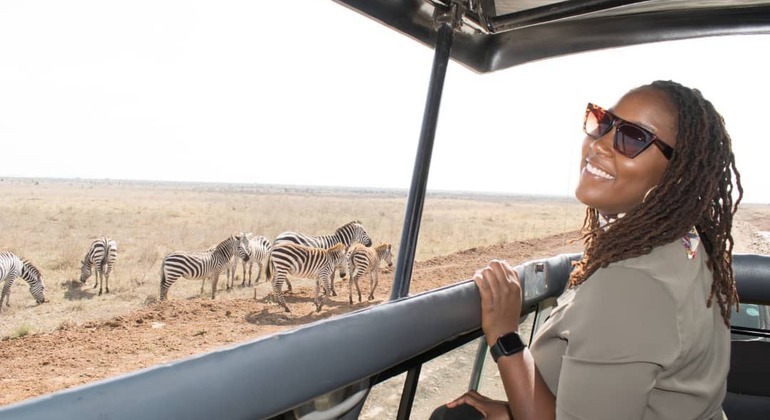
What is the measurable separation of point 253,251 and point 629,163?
8.49 m

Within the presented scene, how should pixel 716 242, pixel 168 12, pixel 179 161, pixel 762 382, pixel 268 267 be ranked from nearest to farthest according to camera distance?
pixel 716 242, pixel 762 382, pixel 168 12, pixel 179 161, pixel 268 267

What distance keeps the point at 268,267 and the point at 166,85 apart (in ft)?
18.3

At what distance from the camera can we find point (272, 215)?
33.9 feet

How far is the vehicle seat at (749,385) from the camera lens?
1910 mm

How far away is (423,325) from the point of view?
1390 mm

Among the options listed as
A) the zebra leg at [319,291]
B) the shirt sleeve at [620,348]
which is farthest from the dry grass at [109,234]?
the zebra leg at [319,291]

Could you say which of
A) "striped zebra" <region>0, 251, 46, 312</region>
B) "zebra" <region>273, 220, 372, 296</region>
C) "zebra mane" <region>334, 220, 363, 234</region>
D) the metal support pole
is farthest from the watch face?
"zebra mane" <region>334, 220, 363, 234</region>

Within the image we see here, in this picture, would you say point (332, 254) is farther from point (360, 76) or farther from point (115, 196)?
point (360, 76)

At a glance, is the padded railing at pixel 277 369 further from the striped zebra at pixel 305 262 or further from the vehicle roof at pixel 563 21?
the striped zebra at pixel 305 262

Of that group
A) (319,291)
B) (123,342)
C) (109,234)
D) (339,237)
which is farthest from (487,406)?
(339,237)

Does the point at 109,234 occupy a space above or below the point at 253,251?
above

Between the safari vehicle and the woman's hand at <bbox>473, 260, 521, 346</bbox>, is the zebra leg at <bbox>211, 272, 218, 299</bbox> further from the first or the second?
the woman's hand at <bbox>473, 260, 521, 346</bbox>

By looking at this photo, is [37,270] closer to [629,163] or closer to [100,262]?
[100,262]

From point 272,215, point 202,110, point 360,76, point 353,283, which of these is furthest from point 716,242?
point 272,215
